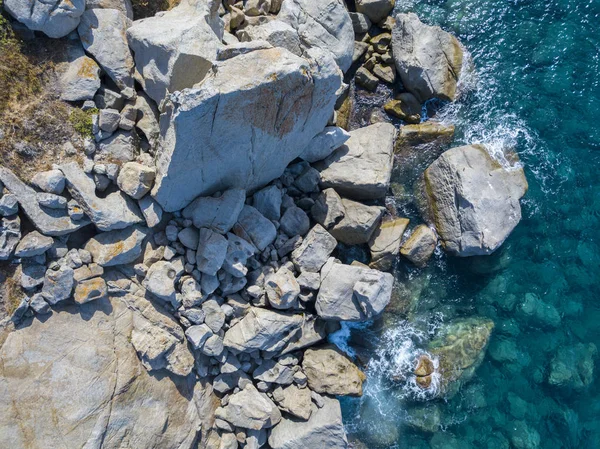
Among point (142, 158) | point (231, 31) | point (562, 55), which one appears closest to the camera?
point (142, 158)

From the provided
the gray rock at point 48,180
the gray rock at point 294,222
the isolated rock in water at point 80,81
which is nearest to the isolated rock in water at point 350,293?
the gray rock at point 294,222

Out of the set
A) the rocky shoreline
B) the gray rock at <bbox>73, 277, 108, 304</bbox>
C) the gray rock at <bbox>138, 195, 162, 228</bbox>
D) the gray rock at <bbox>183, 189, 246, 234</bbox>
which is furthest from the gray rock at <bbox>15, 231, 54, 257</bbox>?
the gray rock at <bbox>183, 189, 246, 234</bbox>

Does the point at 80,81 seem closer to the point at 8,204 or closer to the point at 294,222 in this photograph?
the point at 8,204

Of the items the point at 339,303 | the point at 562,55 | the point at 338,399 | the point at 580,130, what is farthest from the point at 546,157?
the point at 338,399

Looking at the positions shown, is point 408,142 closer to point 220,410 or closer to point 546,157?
point 546,157

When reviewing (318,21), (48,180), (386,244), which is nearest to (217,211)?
(48,180)

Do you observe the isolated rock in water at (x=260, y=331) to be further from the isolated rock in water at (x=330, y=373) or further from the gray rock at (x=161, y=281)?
the gray rock at (x=161, y=281)
